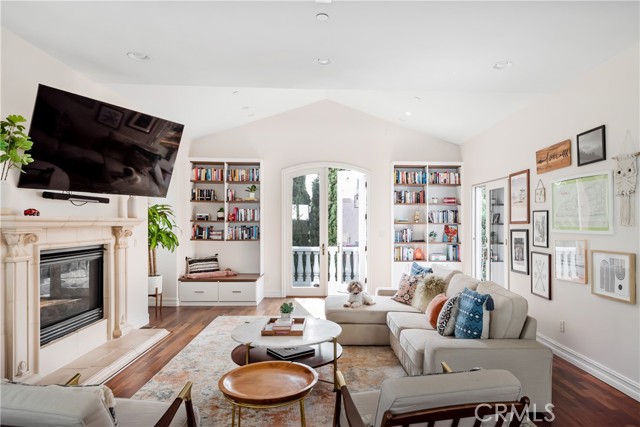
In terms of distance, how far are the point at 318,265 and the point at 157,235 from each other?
9.43 feet

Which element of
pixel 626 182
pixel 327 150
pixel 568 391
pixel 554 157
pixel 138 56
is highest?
pixel 138 56

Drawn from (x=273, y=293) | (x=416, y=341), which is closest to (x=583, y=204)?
(x=416, y=341)

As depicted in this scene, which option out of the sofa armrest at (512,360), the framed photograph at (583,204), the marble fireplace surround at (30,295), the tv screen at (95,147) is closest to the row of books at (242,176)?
the tv screen at (95,147)

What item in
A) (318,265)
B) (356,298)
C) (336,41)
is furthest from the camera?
(318,265)

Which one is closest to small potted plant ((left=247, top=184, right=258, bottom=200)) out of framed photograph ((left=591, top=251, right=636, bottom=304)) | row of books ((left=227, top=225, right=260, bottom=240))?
row of books ((left=227, top=225, right=260, bottom=240))

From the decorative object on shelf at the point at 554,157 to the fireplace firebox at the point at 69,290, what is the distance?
5025mm

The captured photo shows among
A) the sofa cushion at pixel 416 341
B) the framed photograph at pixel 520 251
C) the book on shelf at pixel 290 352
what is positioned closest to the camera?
the sofa cushion at pixel 416 341

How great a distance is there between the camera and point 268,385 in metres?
2.33

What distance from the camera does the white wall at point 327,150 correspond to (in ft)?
23.2

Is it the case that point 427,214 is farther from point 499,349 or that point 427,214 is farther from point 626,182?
point 499,349

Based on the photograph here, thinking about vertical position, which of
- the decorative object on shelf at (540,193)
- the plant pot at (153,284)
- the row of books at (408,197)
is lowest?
the plant pot at (153,284)

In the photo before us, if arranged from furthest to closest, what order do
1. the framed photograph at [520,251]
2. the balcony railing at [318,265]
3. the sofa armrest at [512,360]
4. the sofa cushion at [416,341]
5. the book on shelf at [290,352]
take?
1. the balcony railing at [318,265]
2. the framed photograph at [520,251]
3. the book on shelf at [290,352]
4. the sofa cushion at [416,341]
5. the sofa armrest at [512,360]

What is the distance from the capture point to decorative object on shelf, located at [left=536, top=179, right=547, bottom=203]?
438cm

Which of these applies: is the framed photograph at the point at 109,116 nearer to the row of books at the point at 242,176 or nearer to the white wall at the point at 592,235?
the row of books at the point at 242,176
